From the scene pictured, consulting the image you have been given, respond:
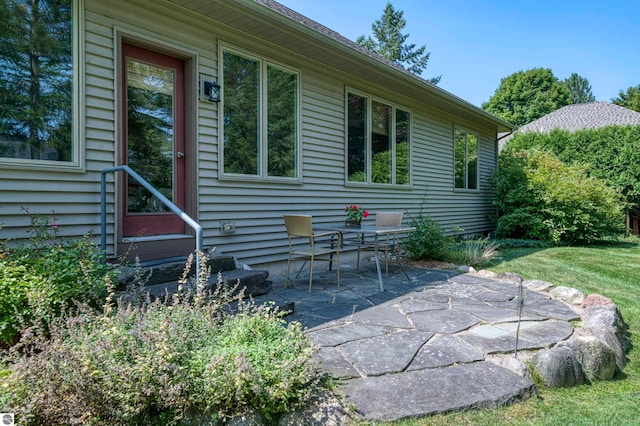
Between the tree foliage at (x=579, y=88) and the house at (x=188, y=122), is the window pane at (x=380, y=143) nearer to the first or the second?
the house at (x=188, y=122)

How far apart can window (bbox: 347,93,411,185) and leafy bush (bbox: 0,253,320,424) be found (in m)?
4.80

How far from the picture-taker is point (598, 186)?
956 centimetres

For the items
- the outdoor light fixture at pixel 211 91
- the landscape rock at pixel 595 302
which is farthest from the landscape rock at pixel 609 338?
the outdoor light fixture at pixel 211 91

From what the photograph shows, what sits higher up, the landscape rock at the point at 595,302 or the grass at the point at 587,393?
the landscape rock at the point at 595,302

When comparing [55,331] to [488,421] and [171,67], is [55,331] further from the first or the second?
[171,67]

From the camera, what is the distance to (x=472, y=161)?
10.5m

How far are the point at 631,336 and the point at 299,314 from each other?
2.79m

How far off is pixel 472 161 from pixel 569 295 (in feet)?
22.0

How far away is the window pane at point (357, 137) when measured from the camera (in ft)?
21.7

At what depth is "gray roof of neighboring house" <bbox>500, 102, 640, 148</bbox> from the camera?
16.5m

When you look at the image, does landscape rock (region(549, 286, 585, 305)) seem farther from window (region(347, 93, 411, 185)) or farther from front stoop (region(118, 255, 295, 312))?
window (region(347, 93, 411, 185))

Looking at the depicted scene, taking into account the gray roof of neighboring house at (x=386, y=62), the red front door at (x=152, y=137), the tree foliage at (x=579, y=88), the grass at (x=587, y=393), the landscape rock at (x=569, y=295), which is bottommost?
the grass at (x=587, y=393)

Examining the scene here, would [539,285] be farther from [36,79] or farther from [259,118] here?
[36,79]

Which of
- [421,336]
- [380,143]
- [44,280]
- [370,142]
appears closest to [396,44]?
[380,143]
